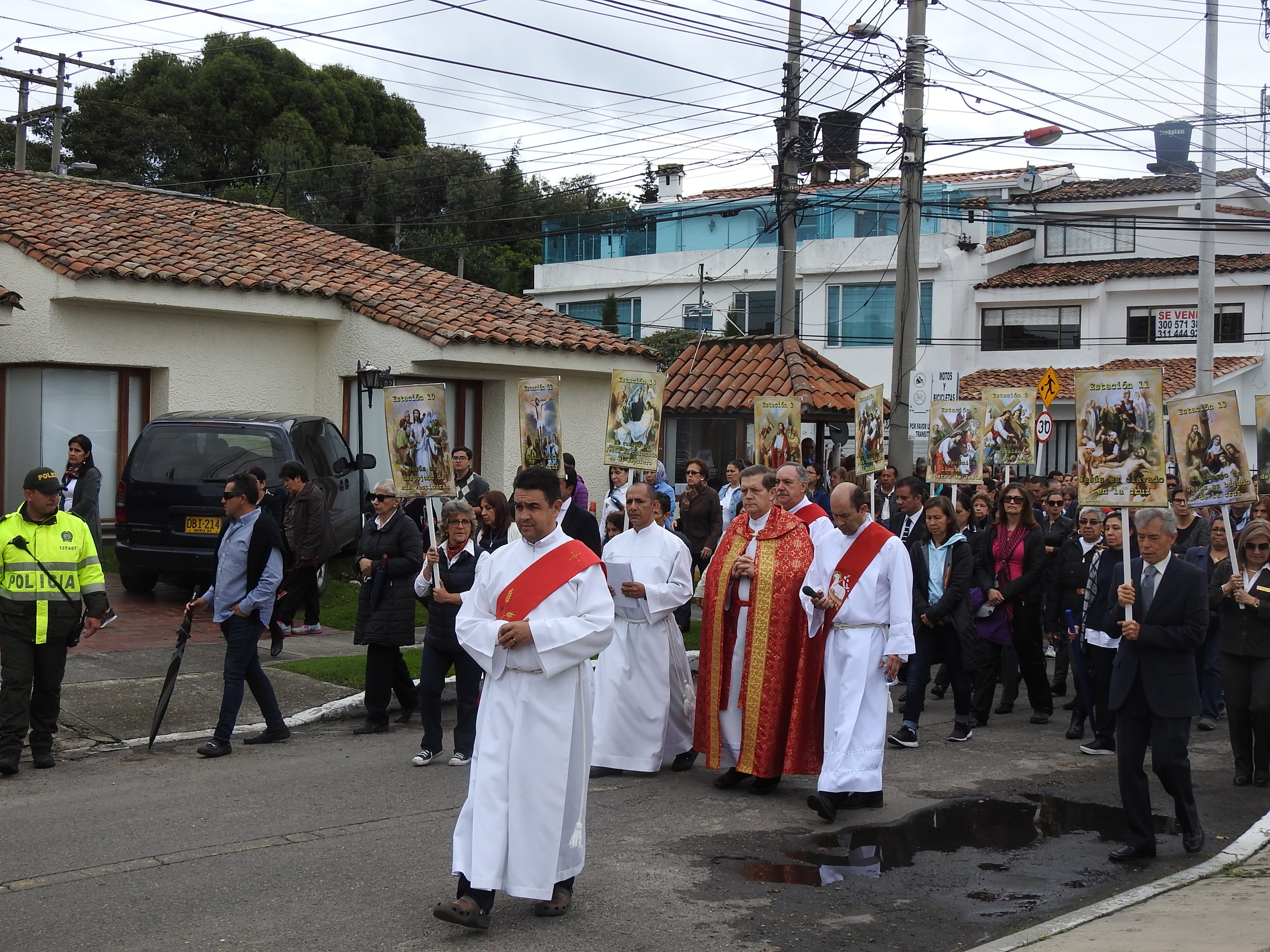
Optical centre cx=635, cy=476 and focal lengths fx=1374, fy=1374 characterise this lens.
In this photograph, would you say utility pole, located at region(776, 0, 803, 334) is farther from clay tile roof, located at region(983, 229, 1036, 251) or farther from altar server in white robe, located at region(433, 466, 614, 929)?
clay tile roof, located at region(983, 229, 1036, 251)

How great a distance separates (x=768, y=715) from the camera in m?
8.12

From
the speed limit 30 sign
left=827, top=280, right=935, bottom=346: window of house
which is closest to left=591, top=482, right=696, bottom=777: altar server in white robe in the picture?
the speed limit 30 sign

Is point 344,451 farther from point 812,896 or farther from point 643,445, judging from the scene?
point 812,896

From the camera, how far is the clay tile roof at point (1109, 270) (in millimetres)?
36781

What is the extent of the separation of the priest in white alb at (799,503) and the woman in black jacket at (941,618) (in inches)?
70.8

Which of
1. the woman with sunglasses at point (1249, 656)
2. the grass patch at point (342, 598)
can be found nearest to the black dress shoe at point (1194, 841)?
the woman with sunglasses at point (1249, 656)

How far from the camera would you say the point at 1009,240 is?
40438 millimetres

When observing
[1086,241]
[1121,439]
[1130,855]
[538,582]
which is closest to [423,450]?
[538,582]

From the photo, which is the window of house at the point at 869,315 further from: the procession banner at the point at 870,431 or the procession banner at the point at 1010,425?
the procession banner at the point at 870,431

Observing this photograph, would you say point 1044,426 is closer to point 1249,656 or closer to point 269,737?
point 1249,656

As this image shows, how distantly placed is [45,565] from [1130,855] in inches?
258

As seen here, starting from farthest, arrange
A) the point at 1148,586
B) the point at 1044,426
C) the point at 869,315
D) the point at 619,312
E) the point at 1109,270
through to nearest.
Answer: the point at 619,312, the point at 869,315, the point at 1109,270, the point at 1044,426, the point at 1148,586

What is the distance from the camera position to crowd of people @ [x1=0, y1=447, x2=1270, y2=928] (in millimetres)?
5750

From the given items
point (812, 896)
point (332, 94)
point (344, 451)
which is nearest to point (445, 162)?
point (332, 94)
